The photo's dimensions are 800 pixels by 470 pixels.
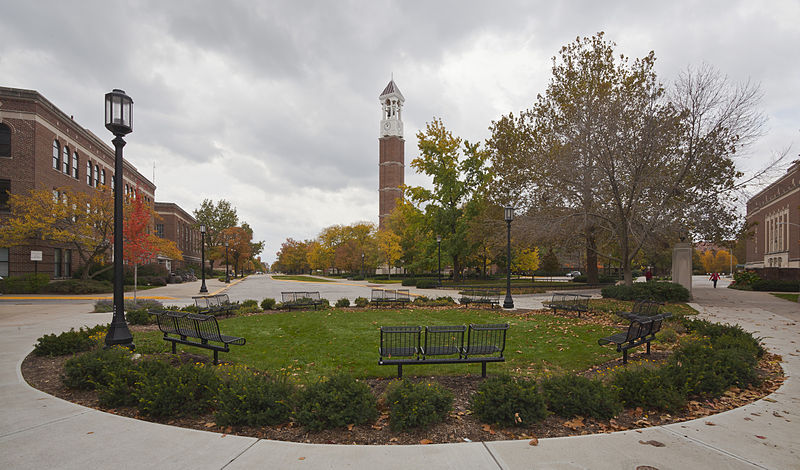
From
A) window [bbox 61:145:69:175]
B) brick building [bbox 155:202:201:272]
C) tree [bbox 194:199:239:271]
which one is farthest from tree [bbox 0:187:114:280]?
tree [bbox 194:199:239:271]

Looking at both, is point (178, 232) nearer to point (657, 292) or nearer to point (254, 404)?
point (657, 292)

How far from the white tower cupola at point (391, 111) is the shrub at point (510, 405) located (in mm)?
99304

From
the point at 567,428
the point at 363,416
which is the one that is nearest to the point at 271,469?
the point at 363,416

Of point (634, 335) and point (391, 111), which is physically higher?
point (391, 111)

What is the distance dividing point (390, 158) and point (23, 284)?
80.4 meters

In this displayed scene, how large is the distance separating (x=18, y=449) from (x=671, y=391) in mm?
7406

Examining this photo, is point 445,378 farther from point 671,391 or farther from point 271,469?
point 271,469

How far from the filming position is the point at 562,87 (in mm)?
29031

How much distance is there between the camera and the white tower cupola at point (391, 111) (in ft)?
331

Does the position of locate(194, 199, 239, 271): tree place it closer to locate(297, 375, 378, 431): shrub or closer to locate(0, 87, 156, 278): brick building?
locate(0, 87, 156, 278): brick building

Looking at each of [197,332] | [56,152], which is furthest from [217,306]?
[56,152]

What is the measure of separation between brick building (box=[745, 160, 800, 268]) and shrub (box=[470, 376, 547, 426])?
209 feet

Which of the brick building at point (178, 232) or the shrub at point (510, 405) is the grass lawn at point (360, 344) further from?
the brick building at point (178, 232)

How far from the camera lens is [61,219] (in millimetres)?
25578
